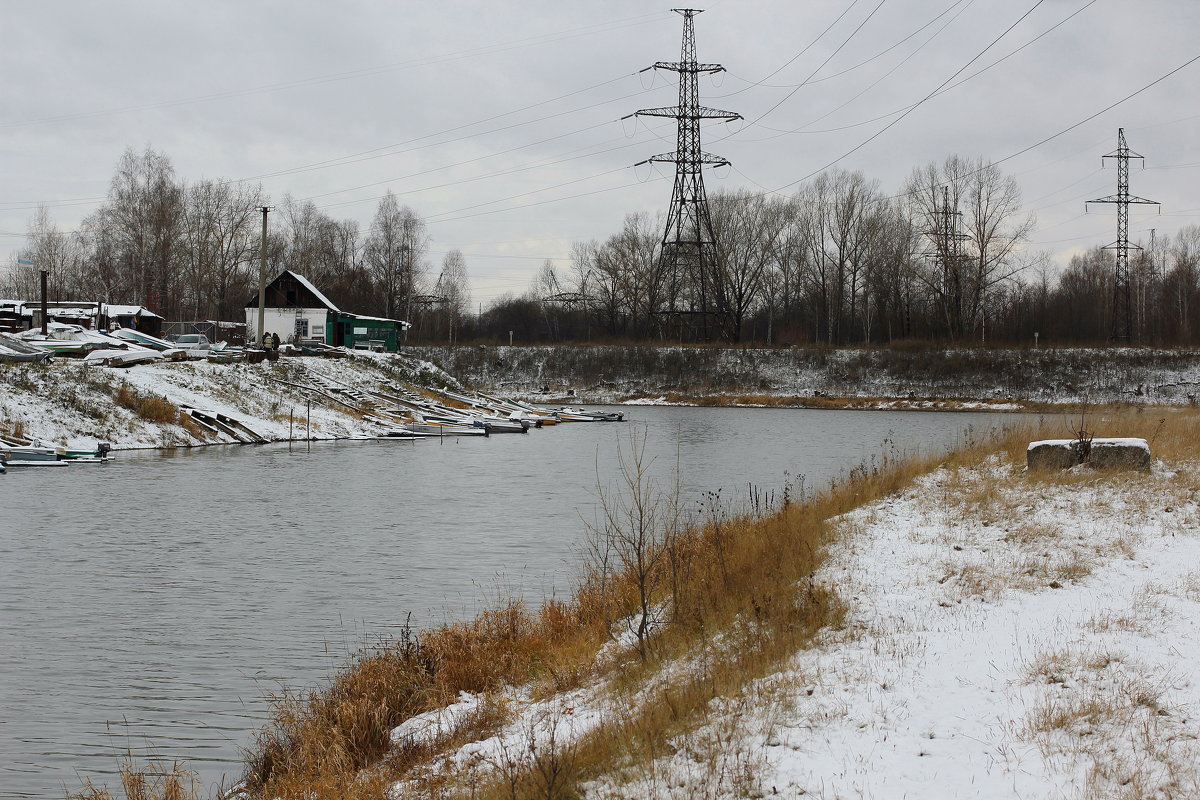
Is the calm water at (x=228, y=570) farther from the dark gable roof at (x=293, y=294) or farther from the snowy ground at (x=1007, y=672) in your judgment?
the dark gable roof at (x=293, y=294)

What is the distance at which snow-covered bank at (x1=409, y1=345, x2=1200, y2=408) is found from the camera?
75000 mm

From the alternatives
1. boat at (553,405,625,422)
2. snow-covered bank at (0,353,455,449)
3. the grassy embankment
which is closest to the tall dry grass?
the grassy embankment

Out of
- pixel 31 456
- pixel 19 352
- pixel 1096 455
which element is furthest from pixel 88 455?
pixel 1096 455

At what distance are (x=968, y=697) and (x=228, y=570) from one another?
1328 centimetres

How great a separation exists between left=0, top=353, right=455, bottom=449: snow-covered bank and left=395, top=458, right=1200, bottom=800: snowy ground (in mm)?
31445

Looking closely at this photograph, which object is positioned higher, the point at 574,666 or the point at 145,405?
the point at 145,405

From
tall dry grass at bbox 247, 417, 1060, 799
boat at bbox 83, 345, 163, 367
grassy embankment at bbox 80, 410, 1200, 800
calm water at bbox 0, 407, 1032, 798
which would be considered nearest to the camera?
grassy embankment at bbox 80, 410, 1200, 800

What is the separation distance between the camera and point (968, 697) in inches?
275

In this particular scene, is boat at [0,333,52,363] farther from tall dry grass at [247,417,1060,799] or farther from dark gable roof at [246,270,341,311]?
tall dry grass at [247,417,1060,799]

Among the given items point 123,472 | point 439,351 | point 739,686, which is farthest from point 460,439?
point 439,351

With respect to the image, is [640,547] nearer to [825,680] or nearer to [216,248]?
[825,680]

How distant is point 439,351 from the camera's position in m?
93.1

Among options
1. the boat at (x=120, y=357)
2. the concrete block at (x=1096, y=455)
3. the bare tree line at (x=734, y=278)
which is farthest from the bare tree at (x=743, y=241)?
the concrete block at (x=1096, y=455)

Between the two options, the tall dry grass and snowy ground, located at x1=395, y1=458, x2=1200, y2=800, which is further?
the tall dry grass
